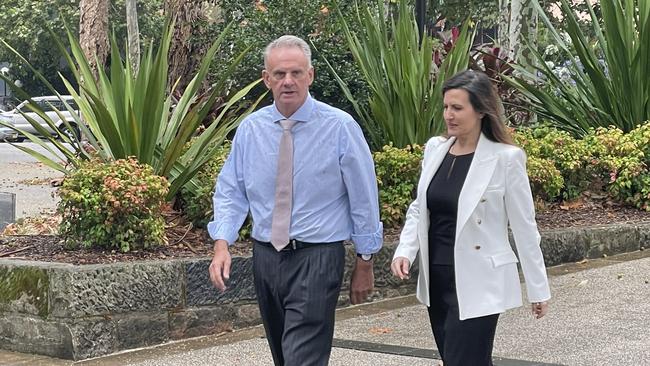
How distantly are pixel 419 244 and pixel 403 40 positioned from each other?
5.23 metres

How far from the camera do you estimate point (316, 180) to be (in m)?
4.46

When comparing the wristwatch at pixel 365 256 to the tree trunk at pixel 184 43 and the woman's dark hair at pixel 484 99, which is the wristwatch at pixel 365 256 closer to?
the woman's dark hair at pixel 484 99

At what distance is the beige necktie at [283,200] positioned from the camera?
4430 millimetres

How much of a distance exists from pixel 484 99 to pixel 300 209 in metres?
0.85

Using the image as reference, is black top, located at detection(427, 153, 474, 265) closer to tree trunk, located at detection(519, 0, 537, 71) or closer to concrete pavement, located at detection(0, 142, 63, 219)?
concrete pavement, located at detection(0, 142, 63, 219)

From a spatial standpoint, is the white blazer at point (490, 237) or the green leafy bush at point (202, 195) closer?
the white blazer at point (490, 237)

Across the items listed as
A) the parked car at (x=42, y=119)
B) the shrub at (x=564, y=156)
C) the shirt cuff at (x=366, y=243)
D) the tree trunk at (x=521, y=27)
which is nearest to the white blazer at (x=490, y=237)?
the shirt cuff at (x=366, y=243)

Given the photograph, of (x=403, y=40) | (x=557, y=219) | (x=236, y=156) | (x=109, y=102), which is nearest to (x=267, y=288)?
(x=236, y=156)

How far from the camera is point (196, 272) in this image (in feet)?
23.5

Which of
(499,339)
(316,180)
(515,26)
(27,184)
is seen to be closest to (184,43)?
(515,26)

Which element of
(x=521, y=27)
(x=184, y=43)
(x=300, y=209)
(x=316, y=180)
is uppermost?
(x=521, y=27)

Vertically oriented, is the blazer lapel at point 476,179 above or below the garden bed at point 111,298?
above

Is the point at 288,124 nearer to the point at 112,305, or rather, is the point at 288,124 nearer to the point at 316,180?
the point at 316,180

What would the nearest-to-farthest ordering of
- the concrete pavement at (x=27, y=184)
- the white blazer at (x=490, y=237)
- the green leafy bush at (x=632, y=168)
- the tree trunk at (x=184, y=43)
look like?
the white blazer at (x=490, y=237)
the green leafy bush at (x=632, y=168)
the tree trunk at (x=184, y=43)
the concrete pavement at (x=27, y=184)
